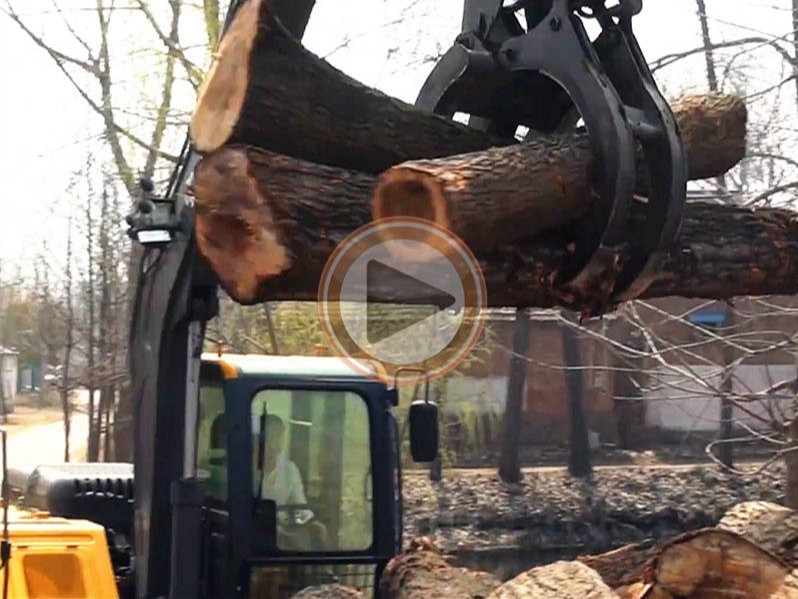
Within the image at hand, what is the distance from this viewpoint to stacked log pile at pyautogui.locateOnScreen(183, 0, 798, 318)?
144 inches

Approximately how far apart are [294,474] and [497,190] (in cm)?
214

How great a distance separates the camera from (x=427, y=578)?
514 cm

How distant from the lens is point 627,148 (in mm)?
3680

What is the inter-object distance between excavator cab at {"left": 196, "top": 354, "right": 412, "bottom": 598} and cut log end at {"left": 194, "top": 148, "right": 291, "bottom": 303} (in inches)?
50.1

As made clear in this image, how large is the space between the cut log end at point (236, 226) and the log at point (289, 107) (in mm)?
101

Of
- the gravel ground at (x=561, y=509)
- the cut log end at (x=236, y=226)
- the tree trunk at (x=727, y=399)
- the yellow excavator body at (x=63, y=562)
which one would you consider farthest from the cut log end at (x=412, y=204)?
the gravel ground at (x=561, y=509)

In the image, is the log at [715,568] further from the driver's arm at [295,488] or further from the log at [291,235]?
the driver's arm at [295,488]

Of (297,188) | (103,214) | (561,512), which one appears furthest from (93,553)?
(561,512)

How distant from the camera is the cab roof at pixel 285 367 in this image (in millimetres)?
5339

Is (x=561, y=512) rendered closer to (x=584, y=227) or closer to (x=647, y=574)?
(x=647, y=574)

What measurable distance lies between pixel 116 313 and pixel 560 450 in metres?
8.65

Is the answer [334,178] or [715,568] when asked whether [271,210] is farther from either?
[715,568]

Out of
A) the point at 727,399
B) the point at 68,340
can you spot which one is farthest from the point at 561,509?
the point at 727,399

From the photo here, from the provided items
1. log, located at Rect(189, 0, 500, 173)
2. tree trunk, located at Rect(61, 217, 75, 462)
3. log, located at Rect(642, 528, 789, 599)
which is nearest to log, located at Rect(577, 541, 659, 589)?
log, located at Rect(642, 528, 789, 599)
